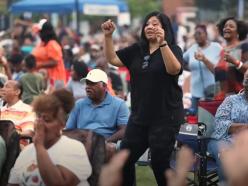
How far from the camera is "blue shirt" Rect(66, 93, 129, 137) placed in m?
8.56

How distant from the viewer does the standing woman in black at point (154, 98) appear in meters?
7.32

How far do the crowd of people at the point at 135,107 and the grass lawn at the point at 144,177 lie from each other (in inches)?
38.1

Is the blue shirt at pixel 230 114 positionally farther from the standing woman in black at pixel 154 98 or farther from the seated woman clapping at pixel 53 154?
the seated woman clapping at pixel 53 154

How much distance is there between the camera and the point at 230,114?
8.14 m

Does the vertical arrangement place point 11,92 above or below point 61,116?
below

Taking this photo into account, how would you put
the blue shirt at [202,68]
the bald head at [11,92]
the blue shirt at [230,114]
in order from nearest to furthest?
the blue shirt at [230,114] → the bald head at [11,92] → the blue shirt at [202,68]

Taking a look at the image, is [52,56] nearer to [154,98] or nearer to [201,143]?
[201,143]

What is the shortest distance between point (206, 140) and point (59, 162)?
3153mm

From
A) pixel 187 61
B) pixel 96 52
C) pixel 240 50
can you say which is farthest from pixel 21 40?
pixel 240 50

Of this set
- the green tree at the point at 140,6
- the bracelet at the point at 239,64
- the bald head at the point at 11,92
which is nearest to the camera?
the bald head at the point at 11,92

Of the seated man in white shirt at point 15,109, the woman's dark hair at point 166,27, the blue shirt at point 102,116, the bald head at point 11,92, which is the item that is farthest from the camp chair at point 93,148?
the bald head at point 11,92

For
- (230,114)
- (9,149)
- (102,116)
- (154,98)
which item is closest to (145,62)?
(154,98)

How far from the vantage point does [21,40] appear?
26875 millimetres

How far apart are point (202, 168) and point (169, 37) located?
5.35ft
